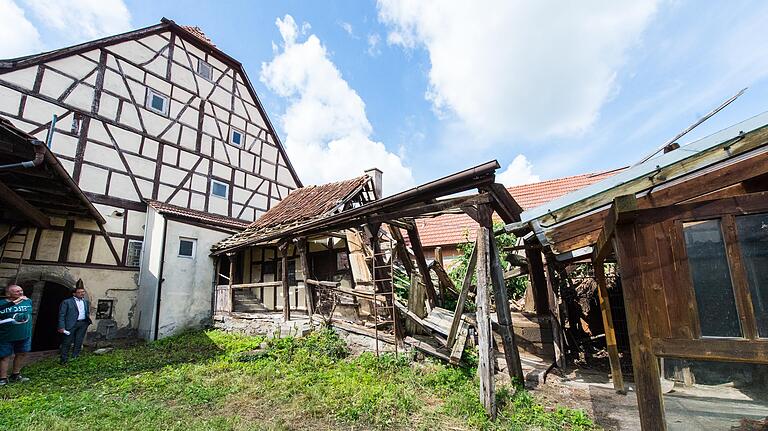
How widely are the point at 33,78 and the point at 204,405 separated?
11.1m

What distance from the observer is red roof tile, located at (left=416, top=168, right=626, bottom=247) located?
15.2 metres

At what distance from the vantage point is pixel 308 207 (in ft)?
37.3

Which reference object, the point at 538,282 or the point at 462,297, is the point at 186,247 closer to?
the point at 462,297

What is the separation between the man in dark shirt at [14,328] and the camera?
19.4ft

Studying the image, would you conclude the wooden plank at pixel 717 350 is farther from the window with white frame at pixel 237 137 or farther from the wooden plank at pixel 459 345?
the window with white frame at pixel 237 137

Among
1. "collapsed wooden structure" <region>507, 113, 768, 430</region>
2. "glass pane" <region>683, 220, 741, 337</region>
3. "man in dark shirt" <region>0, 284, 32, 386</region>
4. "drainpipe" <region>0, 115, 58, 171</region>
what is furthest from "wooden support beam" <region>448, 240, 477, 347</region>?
"man in dark shirt" <region>0, 284, 32, 386</region>

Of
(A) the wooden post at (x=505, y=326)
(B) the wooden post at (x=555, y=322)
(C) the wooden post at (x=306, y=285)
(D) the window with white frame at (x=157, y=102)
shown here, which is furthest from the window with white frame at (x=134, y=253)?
(B) the wooden post at (x=555, y=322)

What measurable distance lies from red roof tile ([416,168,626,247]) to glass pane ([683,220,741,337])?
12124 millimetres

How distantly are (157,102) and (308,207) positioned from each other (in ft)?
23.0

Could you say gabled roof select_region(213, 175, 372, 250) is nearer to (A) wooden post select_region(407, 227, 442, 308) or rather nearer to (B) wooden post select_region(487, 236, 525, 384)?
(A) wooden post select_region(407, 227, 442, 308)

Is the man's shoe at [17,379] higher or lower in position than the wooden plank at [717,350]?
lower

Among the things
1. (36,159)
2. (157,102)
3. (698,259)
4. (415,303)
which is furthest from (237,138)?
(698,259)

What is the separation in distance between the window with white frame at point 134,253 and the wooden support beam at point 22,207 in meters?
2.13

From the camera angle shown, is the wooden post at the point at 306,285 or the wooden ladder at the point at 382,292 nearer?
the wooden ladder at the point at 382,292
